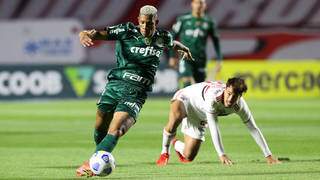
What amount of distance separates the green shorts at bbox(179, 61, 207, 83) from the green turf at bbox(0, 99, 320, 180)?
102 cm

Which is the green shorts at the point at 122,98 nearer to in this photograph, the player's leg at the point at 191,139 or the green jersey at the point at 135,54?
the green jersey at the point at 135,54

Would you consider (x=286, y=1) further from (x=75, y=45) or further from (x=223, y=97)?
(x=223, y=97)

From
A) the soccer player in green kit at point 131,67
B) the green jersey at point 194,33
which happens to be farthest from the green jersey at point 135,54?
the green jersey at point 194,33

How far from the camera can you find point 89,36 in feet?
32.2

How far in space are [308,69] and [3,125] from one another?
11.5 metres

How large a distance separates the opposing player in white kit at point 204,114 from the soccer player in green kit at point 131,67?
0.81 m

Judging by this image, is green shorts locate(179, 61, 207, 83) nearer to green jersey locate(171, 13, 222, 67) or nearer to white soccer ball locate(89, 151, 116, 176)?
green jersey locate(171, 13, 222, 67)

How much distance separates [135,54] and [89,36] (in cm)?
77

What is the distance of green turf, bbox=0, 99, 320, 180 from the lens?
416 inches

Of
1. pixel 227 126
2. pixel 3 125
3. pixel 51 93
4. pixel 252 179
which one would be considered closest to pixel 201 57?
pixel 227 126

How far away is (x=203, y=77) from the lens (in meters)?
17.0

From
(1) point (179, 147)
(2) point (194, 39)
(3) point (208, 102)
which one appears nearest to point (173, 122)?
(1) point (179, 147)

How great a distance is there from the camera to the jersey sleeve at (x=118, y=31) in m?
10.2

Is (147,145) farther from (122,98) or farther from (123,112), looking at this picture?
(123,112)
